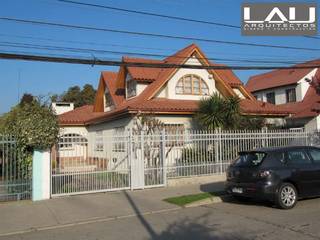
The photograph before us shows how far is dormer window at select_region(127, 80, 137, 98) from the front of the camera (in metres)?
23.9

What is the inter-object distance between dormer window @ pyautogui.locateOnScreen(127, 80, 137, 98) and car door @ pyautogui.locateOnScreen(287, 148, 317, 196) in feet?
45.1

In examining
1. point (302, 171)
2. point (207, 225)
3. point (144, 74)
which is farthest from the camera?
point (144, 74)

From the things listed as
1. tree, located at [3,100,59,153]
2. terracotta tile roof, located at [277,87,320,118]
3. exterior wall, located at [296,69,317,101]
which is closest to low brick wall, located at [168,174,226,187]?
tree, located at [3,100,59,153]

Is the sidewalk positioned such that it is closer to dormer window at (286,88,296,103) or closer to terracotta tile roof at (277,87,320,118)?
terracotta tile roof at (277,87,320,118)

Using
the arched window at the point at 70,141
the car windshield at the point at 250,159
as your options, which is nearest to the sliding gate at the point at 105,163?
the arched window at the point at 70,141

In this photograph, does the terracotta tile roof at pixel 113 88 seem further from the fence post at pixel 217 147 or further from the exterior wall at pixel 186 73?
the fence post at pixel 217 147

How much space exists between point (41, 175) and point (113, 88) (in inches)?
581

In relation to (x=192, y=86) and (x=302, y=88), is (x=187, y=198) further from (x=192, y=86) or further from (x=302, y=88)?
(x=302, y=88)

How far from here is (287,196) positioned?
10.5 m

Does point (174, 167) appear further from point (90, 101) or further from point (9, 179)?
point (90, 101)

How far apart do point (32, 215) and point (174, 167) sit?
20.3ft

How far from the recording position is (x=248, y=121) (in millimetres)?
20297

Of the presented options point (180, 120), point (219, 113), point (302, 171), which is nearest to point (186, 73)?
point (180, 120)

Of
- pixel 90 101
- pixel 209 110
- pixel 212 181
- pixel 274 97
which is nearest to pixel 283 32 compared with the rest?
pixel 209 110
